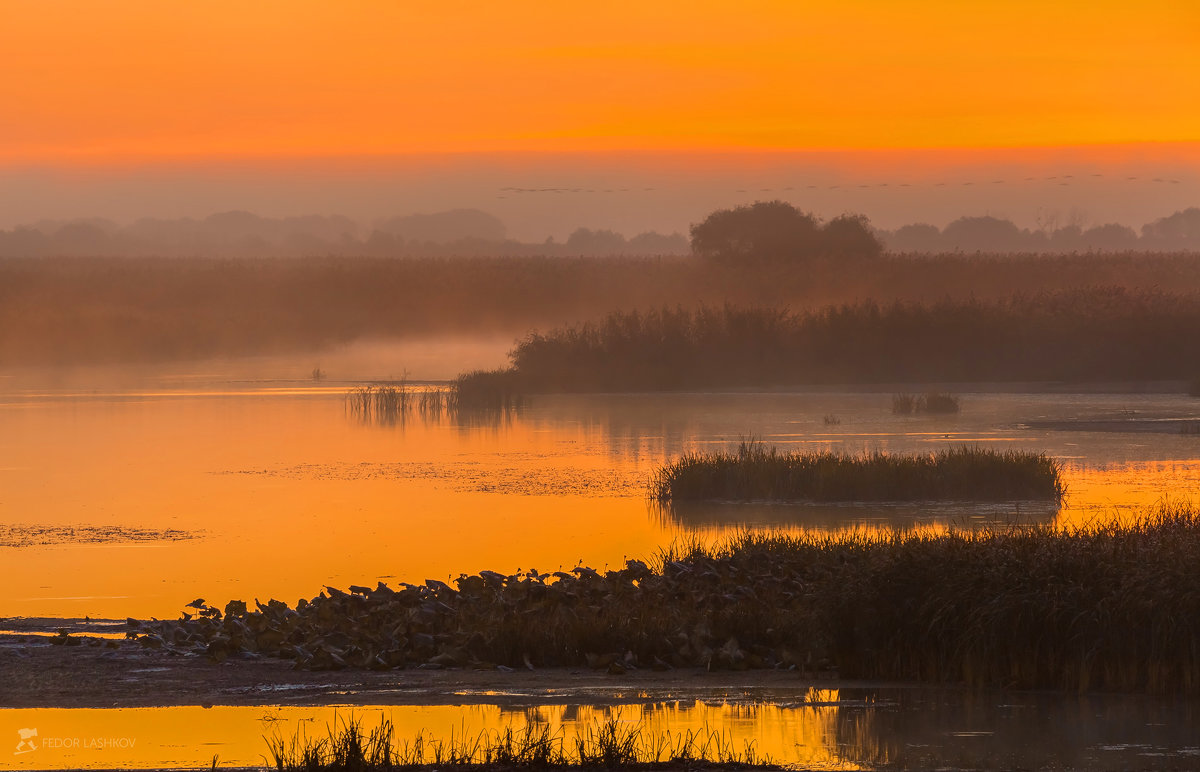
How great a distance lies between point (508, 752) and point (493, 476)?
53.2 feet

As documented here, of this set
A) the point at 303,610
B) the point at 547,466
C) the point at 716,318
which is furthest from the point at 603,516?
the point at 716,318

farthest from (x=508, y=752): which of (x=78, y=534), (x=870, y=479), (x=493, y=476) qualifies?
A: (x=493, y=476)

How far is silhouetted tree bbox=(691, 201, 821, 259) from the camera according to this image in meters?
79.7

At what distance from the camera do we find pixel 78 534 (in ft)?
60.3

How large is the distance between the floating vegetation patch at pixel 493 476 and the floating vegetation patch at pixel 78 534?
5.27m

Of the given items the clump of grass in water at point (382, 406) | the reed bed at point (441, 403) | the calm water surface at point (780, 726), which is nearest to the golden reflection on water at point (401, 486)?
the clump of grass in water at point (382, 406)

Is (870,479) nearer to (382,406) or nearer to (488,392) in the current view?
(382,406)

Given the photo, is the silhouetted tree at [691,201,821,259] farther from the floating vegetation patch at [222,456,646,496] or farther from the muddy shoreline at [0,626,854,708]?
the muddy shoreline at [0,626,854,708]

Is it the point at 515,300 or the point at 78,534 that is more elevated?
the point at 515,300

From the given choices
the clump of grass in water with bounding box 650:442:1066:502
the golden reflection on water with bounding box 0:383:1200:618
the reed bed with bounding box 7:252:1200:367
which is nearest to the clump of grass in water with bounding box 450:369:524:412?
the golden reflection on water with bounding box 0:383:1200:618

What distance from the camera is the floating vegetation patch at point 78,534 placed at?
1786 centimetres

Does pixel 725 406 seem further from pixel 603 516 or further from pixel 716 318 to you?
pixel 603 516

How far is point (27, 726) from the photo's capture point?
31.1 ft

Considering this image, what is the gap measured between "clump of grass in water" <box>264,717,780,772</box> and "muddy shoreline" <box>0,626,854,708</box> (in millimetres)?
1242
